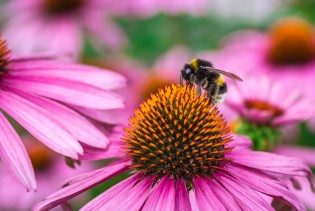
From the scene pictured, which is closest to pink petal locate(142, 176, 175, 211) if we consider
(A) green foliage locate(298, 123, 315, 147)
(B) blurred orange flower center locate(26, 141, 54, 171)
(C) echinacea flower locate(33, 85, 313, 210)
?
(C) echinacea flower locate(33, 85, 313, 210)

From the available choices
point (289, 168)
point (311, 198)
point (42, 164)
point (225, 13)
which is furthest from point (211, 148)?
point (225, 13)

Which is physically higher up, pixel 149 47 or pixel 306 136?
pixel 149 47

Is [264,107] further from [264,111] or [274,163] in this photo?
[274,163]

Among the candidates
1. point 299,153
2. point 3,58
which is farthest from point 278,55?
point 3,58

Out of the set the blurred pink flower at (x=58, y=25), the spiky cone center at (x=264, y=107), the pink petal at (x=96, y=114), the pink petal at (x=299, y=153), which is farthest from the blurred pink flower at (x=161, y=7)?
the pink petal at (x=96, y=114)

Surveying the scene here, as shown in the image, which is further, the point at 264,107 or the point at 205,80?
the point at 264,107

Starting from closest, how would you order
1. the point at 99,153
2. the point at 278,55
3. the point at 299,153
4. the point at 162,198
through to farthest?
the point at 162,198, the point at 99,153, the point at 299,153, the point at 278,55

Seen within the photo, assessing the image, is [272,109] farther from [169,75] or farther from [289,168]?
[169,75]
